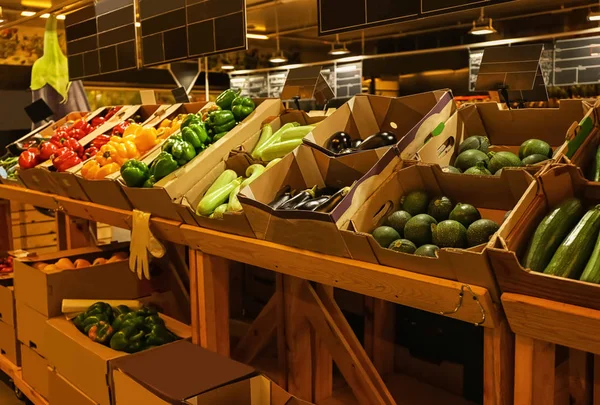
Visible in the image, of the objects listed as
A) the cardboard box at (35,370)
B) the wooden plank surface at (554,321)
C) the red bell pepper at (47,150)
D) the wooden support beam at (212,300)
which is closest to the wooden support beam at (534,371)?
the wooden plank surface at (554,321)

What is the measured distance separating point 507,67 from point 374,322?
122 centimetres

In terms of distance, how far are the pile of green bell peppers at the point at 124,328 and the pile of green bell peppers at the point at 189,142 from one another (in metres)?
0.58

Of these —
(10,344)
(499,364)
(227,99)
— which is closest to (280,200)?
(499,364)

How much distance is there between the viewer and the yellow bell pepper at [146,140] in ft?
A: 10.3

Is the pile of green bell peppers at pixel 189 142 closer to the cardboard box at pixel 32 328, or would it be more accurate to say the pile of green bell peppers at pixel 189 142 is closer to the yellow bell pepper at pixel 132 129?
the yellow bell pepper at pixel 132 129

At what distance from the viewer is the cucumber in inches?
50.3

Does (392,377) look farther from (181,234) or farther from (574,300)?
(574,300)

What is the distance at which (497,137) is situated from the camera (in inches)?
84.6

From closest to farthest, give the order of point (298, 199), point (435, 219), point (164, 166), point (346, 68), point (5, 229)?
point (435, 219)
point (298, 199)
point (164, 166)
point (5, 229)
point (346, 68)

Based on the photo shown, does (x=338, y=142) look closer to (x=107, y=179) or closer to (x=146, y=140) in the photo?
(x=107, y=179)

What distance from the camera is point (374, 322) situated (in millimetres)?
2582

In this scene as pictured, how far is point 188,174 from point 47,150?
167 cm

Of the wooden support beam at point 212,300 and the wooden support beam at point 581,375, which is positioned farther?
the wooden support beam at point 212,300

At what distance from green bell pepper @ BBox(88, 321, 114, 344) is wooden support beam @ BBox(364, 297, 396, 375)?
110 centimetres
